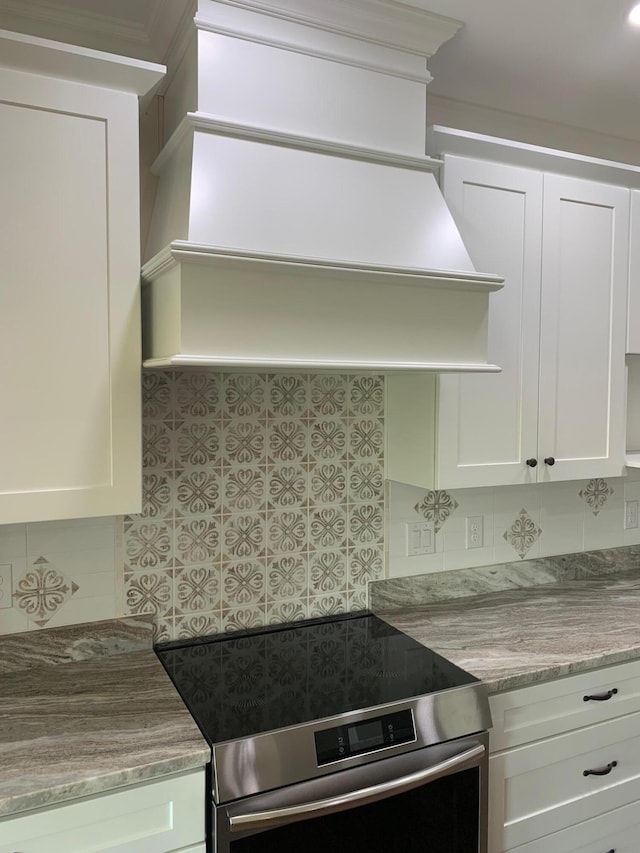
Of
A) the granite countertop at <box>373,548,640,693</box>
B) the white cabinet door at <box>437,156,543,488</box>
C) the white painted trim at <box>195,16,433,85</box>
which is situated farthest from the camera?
the white cabinet door at <box>437,156,543,488</box>

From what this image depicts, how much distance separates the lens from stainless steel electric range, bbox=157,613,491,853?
50.1 inches

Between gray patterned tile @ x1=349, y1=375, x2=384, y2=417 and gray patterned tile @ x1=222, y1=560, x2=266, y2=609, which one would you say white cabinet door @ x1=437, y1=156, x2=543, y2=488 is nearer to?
gray patterned tile @ x1=349, y1=375, x2=384, y2=417

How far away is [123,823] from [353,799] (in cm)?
45

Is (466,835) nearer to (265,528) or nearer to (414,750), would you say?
(414,750)

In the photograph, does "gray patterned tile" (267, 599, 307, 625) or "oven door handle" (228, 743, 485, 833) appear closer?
"oven door handle" (228, 743, 485, 833)

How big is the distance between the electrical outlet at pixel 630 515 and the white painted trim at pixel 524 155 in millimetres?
1183

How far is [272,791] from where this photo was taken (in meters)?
1.28

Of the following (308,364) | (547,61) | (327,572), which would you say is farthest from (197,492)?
(547,61)

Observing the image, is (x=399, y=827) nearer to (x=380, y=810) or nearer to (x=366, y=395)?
(x=380, y=810)

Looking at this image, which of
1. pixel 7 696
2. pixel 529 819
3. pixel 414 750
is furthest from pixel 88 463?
pixel 529 819

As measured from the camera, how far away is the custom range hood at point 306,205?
1354mm

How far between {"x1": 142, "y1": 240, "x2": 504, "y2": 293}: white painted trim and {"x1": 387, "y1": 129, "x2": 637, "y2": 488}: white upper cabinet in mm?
316

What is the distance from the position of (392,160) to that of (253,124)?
360 mm

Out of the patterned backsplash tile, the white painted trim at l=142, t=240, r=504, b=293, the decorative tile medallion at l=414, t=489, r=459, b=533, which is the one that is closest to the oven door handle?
the patterned backsplash tile
